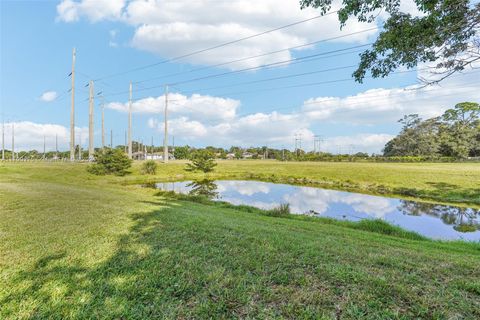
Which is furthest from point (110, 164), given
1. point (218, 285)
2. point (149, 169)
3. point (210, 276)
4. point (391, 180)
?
point (218, 285)

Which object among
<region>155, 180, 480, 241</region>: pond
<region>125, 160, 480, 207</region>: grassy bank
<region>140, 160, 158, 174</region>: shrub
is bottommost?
<region>155, 180, 480, 241</region>: pond

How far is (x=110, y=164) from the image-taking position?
3291 centimetres

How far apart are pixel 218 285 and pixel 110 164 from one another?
Result: 32749mm

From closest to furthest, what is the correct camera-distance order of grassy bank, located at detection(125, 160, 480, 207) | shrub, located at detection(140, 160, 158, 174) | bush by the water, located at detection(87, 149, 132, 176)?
grassy bank, located at detection(125, 160, 480, 207) → bush by the water, located at detection(87, 149, 132, 176) → shrub, located at detection(140, 160, 158, 174)

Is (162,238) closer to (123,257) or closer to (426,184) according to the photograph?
(123,257)

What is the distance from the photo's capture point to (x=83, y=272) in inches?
155

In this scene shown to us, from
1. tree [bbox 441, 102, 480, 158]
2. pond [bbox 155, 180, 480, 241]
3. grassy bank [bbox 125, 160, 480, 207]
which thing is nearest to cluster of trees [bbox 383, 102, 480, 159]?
tree [bbox 441, 102, 480, 158]

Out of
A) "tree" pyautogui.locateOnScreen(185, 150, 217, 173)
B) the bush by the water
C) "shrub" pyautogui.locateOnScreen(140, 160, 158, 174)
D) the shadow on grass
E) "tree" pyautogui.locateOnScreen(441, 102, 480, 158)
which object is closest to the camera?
the shadow on grass

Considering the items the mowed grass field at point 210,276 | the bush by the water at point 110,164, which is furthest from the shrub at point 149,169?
the mowed grass field at point 210,276

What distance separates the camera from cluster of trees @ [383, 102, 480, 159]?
212 ft

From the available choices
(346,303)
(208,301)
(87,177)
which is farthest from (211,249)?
(87,177)

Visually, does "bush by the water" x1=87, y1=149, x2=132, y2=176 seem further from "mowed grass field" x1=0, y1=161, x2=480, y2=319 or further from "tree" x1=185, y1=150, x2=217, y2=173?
"mowed grass field" x1=0, y1=161, x2=480, y2=319

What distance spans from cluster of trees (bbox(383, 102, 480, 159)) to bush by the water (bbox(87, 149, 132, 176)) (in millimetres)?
68794

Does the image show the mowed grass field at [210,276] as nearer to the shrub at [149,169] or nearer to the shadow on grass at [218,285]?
the shadow on grass at [218,285]
